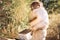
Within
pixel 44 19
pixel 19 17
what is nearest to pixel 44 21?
pixel 44 19

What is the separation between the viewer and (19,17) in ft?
4.63

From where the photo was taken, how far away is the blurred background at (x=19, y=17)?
→ 4.51 feet

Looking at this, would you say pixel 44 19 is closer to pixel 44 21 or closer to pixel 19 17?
pixel 44 21

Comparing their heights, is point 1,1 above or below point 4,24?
above

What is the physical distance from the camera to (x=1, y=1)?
4.58ft

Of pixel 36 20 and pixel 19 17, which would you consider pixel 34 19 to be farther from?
pixel 19 17

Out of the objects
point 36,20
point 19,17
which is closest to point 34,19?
point 36,20

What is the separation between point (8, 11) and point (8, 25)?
123 mm

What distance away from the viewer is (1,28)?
4.55 feet

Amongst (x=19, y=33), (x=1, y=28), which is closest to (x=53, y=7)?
(x=19, y=33)

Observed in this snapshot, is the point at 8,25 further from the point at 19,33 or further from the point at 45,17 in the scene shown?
the point at 45,17

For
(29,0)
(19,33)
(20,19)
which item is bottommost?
(19,33)

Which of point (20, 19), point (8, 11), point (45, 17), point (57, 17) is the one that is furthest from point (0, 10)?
point (57, 17)

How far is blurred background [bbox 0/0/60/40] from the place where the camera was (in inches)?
54.2
